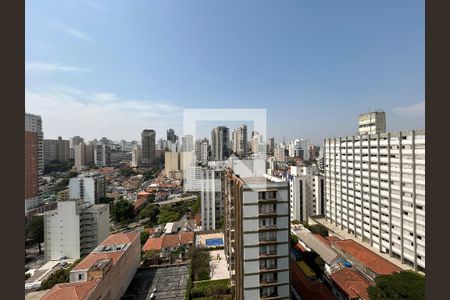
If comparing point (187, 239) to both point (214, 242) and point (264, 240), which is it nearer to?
point (214, 242)

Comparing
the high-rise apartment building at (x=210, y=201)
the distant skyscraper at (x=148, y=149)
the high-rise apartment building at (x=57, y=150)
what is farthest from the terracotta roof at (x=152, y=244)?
the distant skyscraper at (x=148, y=149)

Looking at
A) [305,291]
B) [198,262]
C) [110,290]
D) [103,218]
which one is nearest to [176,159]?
[103,218]

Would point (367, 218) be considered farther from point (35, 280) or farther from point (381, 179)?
point (35, 280)

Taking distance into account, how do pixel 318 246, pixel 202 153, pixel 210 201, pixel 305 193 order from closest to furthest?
pixel 318 246, pixel 202 153, pixel 210 201, pixel 305 193

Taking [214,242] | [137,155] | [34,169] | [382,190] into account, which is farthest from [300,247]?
[137,155]

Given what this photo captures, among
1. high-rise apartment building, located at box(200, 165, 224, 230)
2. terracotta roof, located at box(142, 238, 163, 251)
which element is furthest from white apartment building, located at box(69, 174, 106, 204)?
high-rise apartment building, located at box(200, 165, 224, 230)

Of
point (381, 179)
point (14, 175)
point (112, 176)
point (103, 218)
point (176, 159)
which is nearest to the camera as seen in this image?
point (14, 175)

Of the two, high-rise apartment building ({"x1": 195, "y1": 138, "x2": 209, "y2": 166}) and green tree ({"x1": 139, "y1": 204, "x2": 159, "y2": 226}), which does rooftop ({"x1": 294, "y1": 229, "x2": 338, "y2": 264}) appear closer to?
high-rise apartment building ({"x1": 195, "y1": 138, "x2": 209, "y2": 166})
